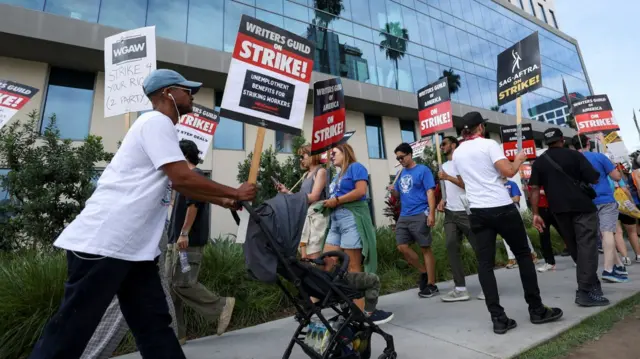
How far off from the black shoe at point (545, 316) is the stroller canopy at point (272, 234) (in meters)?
2.61

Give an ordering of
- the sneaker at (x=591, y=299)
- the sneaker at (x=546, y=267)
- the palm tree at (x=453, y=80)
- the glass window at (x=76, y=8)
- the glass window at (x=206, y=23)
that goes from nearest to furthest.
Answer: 1. the sneaker at (x=591, y=299)
2. the sneaker at (x=546, y=267)
3. the glass window at (x=76, y=8)
4. the glass window at (x=206, y=23)
5. the palm tree at (x=453, y=80)

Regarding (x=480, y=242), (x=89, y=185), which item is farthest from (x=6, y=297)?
(x=480, y=242)

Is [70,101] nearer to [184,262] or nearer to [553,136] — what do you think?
[184,262]

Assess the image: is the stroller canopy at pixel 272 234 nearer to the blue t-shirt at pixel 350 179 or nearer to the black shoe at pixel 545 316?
the blue t-shirt at pixel 350 179

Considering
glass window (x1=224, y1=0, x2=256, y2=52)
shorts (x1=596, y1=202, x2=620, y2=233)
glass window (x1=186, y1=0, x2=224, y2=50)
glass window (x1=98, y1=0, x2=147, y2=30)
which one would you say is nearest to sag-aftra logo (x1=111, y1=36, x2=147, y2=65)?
shorts (x1=596, y1=202, x2=620, y2=233)

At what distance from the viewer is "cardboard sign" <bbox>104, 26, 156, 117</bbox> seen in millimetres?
4617

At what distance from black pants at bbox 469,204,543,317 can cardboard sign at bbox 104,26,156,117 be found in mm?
4514

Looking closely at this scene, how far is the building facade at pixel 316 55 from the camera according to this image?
392 inches

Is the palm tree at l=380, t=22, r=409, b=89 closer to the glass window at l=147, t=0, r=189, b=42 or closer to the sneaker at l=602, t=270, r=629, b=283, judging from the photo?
the glass window at l=147, t=0, r=189, b=42

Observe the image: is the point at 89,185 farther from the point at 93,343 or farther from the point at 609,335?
the point at 609,335

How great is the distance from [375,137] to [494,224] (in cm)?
1448

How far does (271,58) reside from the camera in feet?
10.1

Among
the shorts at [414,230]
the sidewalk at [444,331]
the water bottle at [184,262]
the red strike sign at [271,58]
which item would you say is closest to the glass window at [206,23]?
the red strike sign at [271,58]

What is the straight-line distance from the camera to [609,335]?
296 cm
